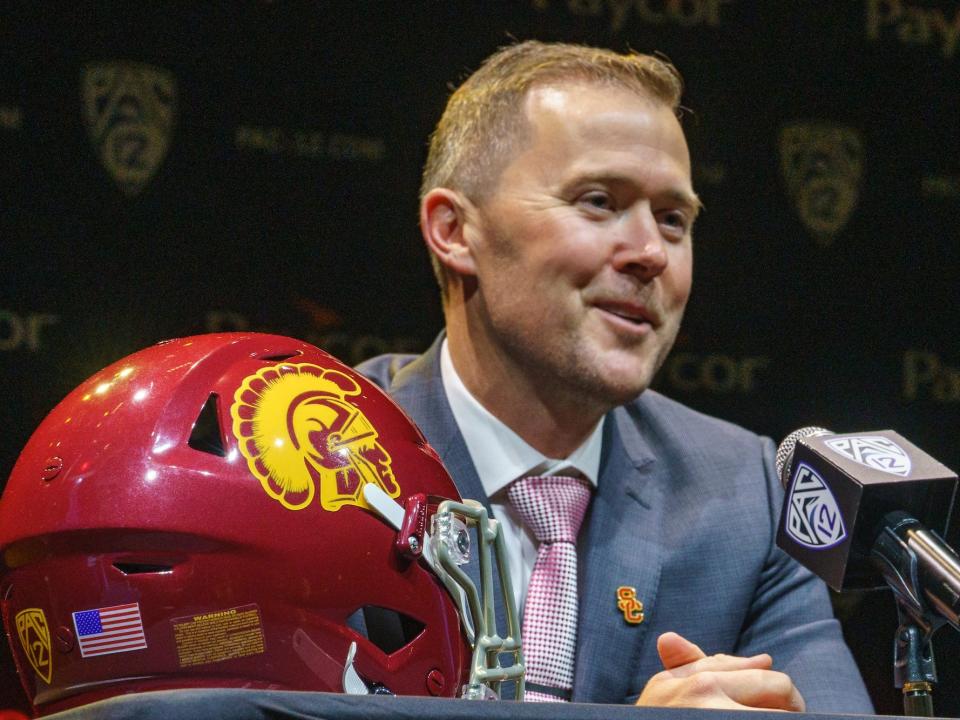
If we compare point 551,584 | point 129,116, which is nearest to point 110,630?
point 551,584

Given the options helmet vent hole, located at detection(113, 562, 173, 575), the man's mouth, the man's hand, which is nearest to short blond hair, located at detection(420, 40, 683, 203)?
the man's mouth

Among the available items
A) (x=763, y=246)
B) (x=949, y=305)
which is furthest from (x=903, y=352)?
(x=763, y=246)

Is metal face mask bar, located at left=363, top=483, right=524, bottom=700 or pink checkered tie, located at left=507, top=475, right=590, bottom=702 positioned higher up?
metal face mask bar, located at left=363, top=483, right=524, bottom=700

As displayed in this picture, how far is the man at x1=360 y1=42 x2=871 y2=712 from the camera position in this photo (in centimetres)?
171

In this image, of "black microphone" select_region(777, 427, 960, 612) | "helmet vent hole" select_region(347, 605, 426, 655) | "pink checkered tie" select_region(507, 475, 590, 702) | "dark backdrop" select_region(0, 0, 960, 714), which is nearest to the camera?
"black microphone" select_region(777, 427, 960, 612)

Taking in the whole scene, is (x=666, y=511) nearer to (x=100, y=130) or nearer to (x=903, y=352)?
(x=903, y=352)

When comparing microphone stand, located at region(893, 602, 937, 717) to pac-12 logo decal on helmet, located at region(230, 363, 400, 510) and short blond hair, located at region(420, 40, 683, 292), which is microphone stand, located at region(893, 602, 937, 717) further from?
short blond hair, located at region(420, 40, 683, 292)

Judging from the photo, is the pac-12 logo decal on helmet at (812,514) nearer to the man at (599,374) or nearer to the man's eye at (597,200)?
the man at (599,374)

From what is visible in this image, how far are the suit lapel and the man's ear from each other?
13.0 inches

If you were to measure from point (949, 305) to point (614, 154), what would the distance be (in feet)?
3.78

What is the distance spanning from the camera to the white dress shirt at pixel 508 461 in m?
1.73

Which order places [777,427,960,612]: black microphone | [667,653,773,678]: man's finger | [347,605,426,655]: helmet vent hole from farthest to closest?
[667,653,773,678]: man's finger
[347,605,426,655]: helmet vent hole
[777,427,960,612]: black microphone

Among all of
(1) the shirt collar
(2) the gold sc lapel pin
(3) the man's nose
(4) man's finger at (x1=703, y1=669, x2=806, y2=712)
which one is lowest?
(2) the gold sc lapel pin

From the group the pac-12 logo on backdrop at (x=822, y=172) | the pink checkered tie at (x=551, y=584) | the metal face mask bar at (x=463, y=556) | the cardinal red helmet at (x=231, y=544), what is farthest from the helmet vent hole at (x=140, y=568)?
the pac-12 logo on backdrop at (x=822, y=172)
